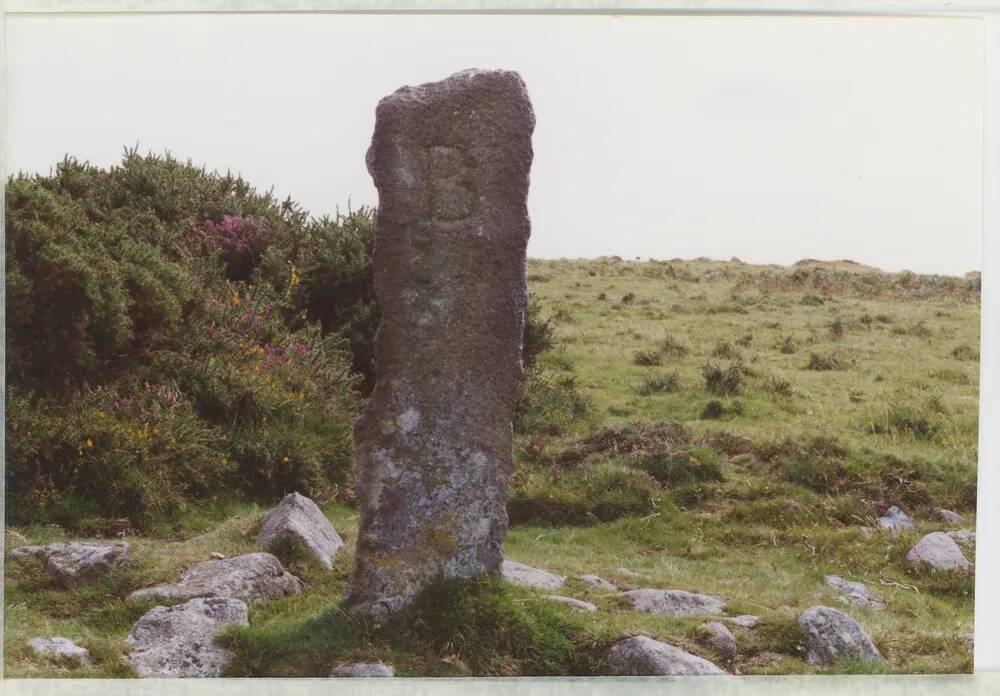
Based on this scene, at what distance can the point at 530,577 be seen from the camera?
10.0m

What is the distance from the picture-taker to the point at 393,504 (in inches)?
341

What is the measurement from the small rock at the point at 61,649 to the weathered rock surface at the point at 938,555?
771cm

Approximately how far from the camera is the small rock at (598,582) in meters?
10.0

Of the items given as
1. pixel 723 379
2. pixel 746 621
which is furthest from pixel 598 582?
pixel 723 379

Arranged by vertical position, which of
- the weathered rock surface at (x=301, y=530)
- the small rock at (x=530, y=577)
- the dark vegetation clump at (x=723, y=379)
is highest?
the dark vegetation clump at (x=723, y=379)

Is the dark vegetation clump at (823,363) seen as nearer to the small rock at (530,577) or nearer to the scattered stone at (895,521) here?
the scattered stone at (895,521)

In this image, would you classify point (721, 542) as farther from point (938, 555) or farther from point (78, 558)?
point (78, 558)

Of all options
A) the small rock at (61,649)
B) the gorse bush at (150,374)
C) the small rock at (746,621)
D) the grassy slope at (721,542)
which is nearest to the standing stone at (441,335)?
the grassy slope at (721,542)

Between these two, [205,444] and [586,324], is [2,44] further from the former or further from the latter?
[586,324]

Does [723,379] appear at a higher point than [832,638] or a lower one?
higher

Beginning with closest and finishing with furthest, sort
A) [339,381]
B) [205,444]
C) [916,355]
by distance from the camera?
[205,444], [339,381], [916,355]

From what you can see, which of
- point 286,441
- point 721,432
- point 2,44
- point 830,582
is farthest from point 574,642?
point 2,44

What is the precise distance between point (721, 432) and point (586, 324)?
741 centimetres

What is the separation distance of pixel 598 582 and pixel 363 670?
2.60 metres
